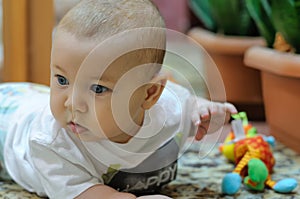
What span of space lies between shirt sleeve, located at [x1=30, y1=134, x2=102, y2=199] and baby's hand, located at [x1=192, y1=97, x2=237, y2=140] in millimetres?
168

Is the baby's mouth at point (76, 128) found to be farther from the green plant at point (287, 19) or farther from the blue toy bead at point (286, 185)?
the green plant at point (287, 19)

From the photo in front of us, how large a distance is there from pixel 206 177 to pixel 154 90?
0.25 metres

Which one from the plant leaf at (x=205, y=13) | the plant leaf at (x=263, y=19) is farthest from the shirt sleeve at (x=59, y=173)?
the plant leaf at (x=205, y=13)

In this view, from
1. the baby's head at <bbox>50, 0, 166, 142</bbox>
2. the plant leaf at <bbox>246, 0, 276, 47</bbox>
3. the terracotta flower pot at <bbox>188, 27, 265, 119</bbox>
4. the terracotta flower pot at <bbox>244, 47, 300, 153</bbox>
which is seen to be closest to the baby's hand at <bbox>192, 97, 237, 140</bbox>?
the baby's head at <bbox>50, 0, 166, 142</bbox>

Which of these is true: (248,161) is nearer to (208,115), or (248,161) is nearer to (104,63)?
(208,115)

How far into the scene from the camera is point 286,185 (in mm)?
927

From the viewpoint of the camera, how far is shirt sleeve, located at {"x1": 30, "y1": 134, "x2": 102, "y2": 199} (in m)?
0.81

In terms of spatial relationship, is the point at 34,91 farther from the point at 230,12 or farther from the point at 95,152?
the point at 230,12

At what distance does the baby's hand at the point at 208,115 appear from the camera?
0.89 meters

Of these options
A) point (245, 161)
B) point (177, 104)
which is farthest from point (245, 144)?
point (177, 104)

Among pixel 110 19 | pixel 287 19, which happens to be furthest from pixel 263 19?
pixel 110 19

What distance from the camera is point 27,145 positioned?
0.89 m

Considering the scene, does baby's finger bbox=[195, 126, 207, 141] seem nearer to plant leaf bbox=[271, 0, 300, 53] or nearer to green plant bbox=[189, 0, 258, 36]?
plant leaf bbox=[271, 0, 300, 53]

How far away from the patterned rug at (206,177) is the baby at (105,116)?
3 centimetres
